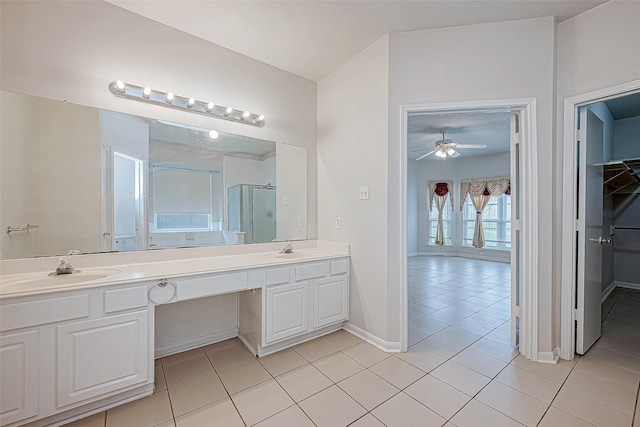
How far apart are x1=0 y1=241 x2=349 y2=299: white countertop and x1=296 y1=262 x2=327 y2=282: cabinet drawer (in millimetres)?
61

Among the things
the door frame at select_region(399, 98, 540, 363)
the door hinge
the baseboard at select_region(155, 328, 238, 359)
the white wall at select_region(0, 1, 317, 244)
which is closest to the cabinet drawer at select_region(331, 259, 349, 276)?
the baseboard at select_region(155, 328, 238, 359)

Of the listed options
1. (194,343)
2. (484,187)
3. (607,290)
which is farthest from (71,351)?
(484,187)

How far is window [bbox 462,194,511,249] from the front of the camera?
21.7 feet

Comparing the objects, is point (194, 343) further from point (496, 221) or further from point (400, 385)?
point (496, 221)

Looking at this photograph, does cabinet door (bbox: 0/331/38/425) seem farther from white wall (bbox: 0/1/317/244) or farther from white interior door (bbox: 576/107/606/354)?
white interior door (bbox: 576/107/606/354)

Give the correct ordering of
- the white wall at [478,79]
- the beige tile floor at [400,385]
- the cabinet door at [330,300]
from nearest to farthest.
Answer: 1. the beige tile floor at [400,385]
2. the white wall at [478,79]
3. the cabinet door at [330,300]

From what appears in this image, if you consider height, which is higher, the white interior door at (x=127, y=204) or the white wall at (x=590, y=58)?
the white wall at (x=590, y=58)

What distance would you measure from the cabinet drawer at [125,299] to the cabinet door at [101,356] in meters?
0.05

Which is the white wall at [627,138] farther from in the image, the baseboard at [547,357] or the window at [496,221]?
the baseboard at [547,357]

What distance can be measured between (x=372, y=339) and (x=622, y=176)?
3.84m

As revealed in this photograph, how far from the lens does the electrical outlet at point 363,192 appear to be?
8.28 feet

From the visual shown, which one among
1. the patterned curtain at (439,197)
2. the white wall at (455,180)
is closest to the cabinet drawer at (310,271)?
the white wall at (455,180)

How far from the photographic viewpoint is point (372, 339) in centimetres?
249

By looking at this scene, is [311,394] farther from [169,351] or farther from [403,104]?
[403,104]
